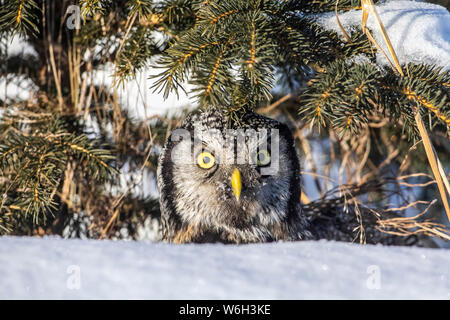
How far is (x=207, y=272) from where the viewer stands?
0.80 metres

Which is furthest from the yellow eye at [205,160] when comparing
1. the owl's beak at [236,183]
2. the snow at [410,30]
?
the snow at [410,30]

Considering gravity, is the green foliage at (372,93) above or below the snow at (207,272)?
above

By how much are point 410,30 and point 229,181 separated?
80 centimetres

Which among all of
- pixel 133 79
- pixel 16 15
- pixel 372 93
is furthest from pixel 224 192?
pixel 16 15

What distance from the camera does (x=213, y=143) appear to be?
1589 mm

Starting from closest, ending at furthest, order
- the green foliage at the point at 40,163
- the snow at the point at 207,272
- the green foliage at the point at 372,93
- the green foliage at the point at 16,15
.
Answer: the snow at the point at 207,272, the green foliage at the point at 372,93, the green foliage at the point at 16,15, the green foliage at the point at 40,163

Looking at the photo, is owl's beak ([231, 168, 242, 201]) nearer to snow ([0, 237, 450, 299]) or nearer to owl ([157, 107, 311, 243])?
owl ([157, 107, 311, 243])

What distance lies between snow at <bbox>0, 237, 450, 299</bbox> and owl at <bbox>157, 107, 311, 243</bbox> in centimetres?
65

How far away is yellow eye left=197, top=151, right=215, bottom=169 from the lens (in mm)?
1613

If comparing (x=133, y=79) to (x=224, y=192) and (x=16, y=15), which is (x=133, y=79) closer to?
(x=16, y=15)

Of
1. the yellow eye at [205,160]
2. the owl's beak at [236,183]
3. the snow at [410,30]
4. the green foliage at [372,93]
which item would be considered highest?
the snow at [410,30]

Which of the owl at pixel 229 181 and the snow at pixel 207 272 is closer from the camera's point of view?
the snow at pixel 207 272

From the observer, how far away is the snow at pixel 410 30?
4.14 feet

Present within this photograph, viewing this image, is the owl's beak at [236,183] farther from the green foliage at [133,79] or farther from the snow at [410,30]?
the snow at [410,30]
